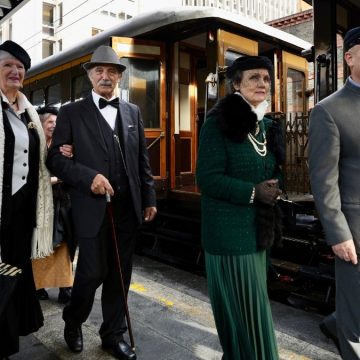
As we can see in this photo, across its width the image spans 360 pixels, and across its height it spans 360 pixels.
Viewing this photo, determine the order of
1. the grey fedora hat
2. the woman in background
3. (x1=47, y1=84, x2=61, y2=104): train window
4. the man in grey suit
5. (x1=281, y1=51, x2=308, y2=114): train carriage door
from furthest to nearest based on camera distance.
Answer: (x1=47, y1=84, x2=61, y2=104): train window
(x1=281, y1=51, x2=308, y2=114): train carriage door
the woman in background
the grey fedora hat
the man in grey suit

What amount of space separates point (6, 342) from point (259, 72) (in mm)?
2099

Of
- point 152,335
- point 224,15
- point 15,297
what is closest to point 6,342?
point 15,297

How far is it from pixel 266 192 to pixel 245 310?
2.00 ft

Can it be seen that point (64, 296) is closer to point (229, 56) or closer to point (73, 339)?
point (73, 339)

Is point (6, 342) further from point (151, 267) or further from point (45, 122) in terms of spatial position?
point (151, 267)

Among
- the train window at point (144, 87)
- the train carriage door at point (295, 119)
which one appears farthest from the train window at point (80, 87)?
the train carriage door at point (295, 119)

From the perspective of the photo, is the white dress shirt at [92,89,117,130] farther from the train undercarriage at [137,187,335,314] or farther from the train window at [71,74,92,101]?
the train window at [71,74,92,101]

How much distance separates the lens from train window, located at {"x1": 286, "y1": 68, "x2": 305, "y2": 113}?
22.2ft

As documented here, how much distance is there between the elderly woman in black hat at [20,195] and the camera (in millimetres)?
2430

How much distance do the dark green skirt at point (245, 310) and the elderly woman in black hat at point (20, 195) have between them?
1.25 meters

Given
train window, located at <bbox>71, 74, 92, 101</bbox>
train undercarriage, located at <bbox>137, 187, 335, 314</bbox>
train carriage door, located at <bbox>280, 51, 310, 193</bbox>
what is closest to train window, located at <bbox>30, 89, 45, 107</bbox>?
train window, located at <bbox>71, 74, 92, 101</bbox>

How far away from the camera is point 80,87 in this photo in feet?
22.2

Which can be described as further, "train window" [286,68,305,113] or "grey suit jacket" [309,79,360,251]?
"train window" [286,68,305,113]

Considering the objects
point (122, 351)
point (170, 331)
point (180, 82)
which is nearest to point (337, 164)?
point (122, 351)
